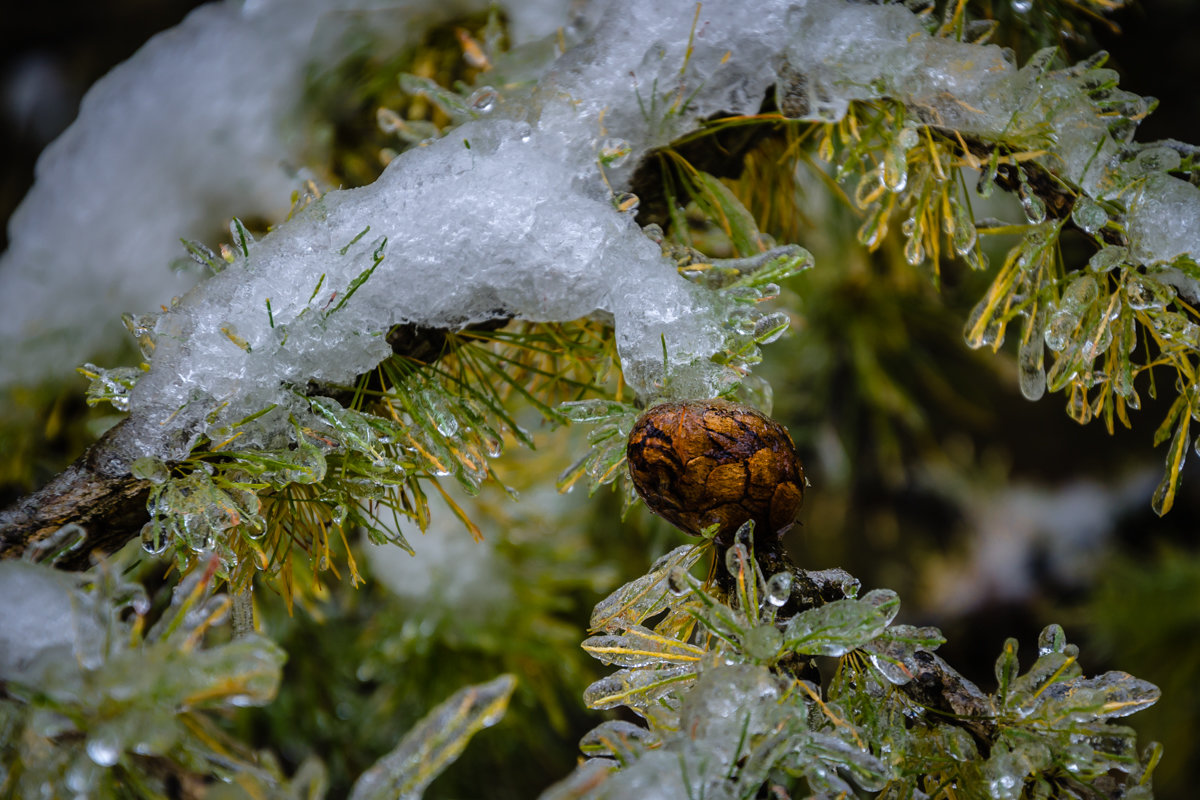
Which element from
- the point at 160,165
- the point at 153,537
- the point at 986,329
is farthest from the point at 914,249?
the point at 160,165

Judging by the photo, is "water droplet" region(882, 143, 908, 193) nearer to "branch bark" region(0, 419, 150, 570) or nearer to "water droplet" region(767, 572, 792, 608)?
"water droplet" region(767, 572, 792, 608)

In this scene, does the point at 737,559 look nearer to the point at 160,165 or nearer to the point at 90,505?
the point at 90,505

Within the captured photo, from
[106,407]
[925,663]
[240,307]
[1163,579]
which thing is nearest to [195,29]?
[106,407]

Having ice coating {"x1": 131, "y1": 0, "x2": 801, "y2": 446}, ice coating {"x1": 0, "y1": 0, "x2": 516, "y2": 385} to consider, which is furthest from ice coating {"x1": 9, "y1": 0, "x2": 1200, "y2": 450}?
ice coating {"x1": 0, "y1": 0, "x2": 516, "y2": 385}

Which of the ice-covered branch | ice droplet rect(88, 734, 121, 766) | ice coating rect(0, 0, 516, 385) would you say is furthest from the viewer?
ice coating rect(0, 0, 516, 385)

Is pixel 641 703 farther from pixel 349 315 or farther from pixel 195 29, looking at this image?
pixel 195 29
